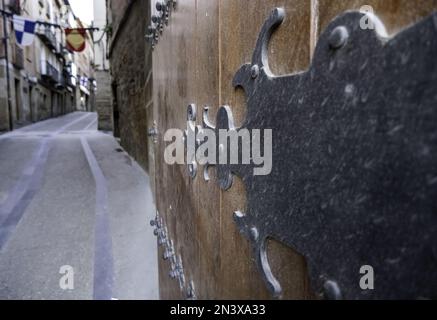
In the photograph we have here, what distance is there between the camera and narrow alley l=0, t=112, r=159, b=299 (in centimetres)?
→ 217

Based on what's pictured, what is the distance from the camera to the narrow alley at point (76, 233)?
2174 millimetres

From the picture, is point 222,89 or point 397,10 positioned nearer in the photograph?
point 397,10

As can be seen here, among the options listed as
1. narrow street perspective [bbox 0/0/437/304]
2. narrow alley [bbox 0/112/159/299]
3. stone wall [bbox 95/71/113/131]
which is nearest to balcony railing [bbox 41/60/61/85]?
stone wall [bbox 95/71/113/131]

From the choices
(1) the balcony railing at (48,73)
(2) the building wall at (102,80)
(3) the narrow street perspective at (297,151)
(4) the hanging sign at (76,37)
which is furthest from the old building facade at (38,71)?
(3) the narrow street perspective at (297,151)

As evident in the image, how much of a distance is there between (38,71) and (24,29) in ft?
36.1

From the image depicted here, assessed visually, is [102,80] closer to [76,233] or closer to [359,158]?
[76,233]

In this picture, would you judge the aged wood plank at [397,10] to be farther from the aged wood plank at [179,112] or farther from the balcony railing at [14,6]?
the balcony railing at [14,6]

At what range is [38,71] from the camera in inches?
767

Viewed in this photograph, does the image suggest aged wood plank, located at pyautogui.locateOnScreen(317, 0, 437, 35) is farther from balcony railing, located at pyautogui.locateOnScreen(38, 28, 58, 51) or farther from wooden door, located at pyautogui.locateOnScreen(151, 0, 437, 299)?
balcony railing, located at pyautogui.locateOnScreen(38, 28, 58, 51)

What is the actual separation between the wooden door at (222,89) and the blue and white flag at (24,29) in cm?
1038

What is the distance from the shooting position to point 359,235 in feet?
1.08

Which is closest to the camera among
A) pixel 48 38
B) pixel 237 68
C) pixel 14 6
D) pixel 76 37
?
pixel 237 68

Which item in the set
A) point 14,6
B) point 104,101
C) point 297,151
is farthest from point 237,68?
point 14,6
